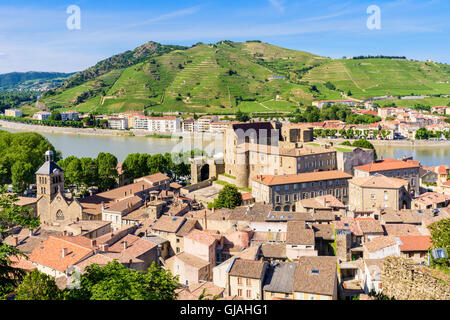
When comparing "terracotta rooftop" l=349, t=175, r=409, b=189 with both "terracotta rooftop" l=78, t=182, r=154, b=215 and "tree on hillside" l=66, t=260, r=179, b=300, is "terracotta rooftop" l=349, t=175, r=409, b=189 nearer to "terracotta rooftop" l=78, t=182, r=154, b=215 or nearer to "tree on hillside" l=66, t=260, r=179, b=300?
"terracotta rooftop" l=78, t=182, r=154, b=215

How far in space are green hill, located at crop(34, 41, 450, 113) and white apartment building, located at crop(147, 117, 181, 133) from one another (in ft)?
39.5

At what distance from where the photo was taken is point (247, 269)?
401 inches

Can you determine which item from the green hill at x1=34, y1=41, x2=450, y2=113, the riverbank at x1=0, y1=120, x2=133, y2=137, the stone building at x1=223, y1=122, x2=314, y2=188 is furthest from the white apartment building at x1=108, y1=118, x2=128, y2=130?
the stone building at x1=223, y1=122, x2=314, y2=188

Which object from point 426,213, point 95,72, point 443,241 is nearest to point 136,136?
point 426,213

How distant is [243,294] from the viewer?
10000mm

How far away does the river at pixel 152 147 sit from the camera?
42463 mm

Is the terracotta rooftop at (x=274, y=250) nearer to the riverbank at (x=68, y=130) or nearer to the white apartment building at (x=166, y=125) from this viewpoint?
the white apartment building at (x=166, y=125)

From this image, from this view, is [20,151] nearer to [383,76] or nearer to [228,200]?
[228,200]

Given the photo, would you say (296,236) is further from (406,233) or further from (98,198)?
(98,198)

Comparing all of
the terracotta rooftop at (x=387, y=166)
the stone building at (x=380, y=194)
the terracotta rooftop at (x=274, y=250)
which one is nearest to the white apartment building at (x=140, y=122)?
the terracotta rooftop at (x=387, y=166)

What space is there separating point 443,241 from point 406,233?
137 inches

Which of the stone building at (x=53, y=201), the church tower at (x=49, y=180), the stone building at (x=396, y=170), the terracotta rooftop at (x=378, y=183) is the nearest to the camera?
the stone building at (x=53, y=201)

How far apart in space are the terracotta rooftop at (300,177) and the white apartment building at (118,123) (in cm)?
5287

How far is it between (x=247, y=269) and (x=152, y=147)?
41162 mm
